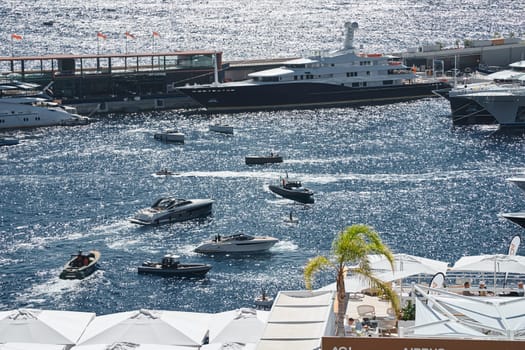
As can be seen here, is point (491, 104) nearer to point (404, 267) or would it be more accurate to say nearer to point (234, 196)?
point (234, 196)

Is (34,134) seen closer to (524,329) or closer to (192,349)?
(192,349)

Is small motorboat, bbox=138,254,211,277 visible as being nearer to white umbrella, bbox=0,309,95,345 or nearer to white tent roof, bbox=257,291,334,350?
white umbrella, bbox=0,309,95,345

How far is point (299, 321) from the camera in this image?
44.0 metres

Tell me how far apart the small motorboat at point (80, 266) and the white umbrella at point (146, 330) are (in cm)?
2202

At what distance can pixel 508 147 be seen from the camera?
128 m

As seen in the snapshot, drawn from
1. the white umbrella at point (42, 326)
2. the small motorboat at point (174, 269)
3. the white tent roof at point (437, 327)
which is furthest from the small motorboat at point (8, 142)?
the white tent roof at point (437, 327)

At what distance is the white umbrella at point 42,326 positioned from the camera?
55562 millimetres

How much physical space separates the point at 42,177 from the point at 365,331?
74184 mm

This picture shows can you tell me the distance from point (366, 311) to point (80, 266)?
36.6 meters

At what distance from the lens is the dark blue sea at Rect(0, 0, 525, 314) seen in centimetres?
7906

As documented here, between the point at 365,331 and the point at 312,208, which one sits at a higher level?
the point at 365,331

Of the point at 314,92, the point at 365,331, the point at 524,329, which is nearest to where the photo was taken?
the point at 524,329

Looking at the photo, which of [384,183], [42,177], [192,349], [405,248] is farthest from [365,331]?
[42,177]

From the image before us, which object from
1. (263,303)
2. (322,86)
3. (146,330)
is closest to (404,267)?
(146,330)
